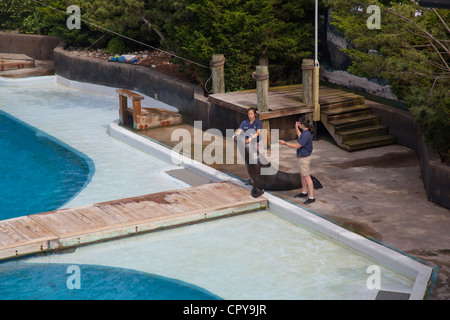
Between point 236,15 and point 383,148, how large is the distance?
513cm

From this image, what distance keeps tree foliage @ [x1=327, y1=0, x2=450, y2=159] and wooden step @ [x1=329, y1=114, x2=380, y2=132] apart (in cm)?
214

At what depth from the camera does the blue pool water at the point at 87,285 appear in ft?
30.3

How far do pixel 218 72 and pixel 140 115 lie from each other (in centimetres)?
246

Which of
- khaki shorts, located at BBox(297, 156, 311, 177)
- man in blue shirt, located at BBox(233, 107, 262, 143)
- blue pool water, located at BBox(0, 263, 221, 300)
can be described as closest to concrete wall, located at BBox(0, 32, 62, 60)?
man in blue shirt, located at BBox(233, 107, 262, 143)

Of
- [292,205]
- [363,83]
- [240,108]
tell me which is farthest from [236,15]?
[292,205]

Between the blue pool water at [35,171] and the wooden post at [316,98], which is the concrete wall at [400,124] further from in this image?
the blue pool water at [35,171]

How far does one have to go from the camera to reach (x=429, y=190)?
11.9 m

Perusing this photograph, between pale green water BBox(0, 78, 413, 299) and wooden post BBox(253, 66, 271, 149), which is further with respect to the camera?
wooden post BBox(253, 66, 271, 149)

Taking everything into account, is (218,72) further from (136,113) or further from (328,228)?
(328,228)

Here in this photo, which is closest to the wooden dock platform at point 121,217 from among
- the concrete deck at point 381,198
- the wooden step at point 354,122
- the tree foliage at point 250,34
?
the concrete deck at point 381,198

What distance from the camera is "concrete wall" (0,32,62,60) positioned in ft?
91.7

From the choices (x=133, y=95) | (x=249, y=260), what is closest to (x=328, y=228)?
(x=249, y=260)

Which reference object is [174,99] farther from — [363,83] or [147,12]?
[363,83]

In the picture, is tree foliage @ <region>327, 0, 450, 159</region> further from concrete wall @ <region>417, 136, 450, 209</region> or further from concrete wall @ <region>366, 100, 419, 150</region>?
concrete wall @ <region>366, 100, 419, 150</region>
